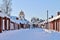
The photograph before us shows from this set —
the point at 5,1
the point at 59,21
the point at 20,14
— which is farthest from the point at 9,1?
the point at 20,14

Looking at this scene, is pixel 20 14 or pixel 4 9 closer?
pixel 4 9

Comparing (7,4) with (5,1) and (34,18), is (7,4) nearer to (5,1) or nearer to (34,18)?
(5,1)

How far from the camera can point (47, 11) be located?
6281cm

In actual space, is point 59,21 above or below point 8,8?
below

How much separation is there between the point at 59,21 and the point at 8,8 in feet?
70.0

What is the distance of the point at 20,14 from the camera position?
357 ft

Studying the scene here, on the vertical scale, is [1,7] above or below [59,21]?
above

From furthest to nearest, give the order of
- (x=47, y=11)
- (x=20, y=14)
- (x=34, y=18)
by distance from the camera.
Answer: (x=34, y=18), (x=20, y=14), (x=47, y=11)

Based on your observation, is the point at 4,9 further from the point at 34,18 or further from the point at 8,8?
the point at 34,18

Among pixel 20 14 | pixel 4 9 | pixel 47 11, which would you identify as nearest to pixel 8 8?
pixel 4 9

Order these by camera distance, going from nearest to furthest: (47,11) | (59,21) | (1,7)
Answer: (59,21) < (1,7) < (47,11)

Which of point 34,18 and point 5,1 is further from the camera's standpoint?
point 34,18

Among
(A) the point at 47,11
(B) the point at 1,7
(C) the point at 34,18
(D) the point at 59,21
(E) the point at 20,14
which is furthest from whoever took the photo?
(C) the point at 34,18

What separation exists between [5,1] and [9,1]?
1.49 metres
